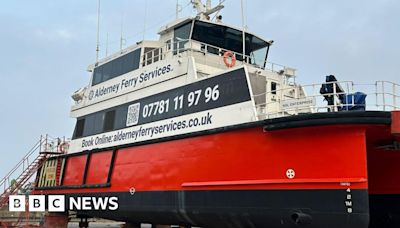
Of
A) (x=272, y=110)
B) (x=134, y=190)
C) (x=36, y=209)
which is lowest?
(x=36, y=209)

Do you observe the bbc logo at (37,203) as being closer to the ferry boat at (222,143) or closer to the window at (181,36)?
the ferry boat at (222,143)

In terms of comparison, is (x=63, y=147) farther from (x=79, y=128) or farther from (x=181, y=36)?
A: (x=181, y=36)

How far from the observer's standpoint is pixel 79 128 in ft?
45.6

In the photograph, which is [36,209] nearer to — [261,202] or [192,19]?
[192,19]

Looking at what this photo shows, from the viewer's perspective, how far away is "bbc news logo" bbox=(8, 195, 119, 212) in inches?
472

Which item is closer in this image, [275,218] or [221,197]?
[275,218]

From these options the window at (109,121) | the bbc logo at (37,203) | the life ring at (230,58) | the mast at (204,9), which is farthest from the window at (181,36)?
the bbc logo at (37,203)

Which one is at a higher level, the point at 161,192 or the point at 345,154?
the point at 345,154

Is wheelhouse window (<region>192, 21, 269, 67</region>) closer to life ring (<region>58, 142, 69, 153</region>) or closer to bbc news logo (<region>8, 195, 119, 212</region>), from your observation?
bbc news logo (<region>8, 195, 119, 212</region>)

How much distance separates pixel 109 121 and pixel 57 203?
3.50m

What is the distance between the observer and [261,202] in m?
7.86

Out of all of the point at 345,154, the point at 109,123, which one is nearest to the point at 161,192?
the point at 109,123

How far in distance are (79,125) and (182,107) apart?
17.6 feet

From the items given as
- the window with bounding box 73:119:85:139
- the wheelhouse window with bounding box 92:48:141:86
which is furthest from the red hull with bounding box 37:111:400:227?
the window with bounding box 73:119:85:139
